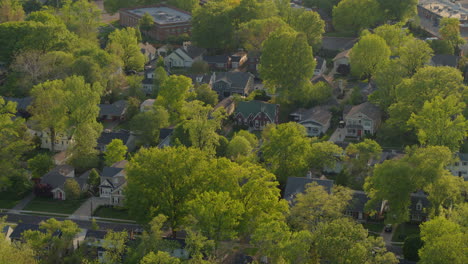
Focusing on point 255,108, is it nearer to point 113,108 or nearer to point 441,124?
point 113,108

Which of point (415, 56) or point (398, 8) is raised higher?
point (415, 56)

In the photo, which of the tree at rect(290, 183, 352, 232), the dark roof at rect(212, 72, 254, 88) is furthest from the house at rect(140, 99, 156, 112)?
the tree at rect(290, 183, 352, 232)

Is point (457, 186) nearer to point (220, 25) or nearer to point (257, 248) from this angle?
point (257, 248)

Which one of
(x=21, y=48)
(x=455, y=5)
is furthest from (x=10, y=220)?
(x=455, y=5)

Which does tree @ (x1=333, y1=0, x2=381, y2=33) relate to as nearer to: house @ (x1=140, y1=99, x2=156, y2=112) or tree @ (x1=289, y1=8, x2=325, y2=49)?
tree @ (x1=289, y1=8, x2=325, y2=49)

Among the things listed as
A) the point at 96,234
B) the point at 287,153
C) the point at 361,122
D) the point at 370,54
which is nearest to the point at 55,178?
the point at 96,234

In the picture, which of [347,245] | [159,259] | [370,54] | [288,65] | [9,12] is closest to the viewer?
[159,259]
